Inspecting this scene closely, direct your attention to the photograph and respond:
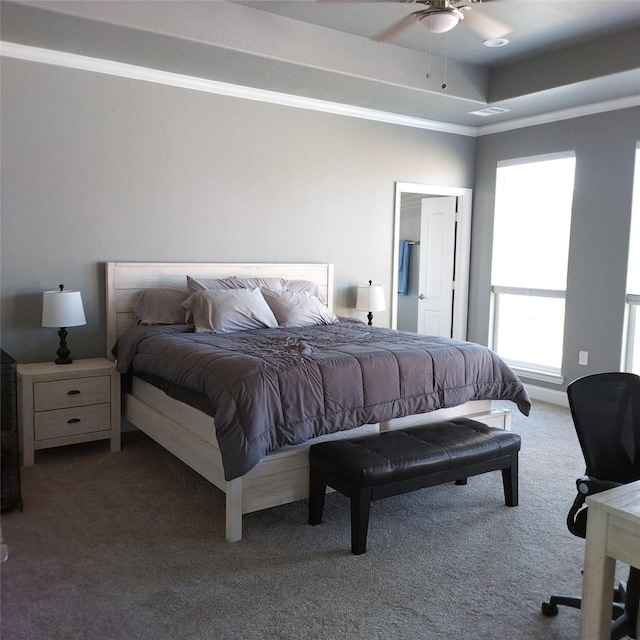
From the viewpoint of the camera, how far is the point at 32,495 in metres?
3.34

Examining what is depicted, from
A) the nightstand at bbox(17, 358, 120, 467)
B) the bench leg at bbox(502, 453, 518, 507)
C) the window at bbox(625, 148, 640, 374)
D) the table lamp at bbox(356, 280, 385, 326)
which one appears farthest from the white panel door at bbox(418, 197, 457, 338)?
the nightstand at bbox(17, 358, 120, 467)

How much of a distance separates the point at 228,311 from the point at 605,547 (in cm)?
301

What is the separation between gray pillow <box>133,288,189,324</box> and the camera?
14.3ft

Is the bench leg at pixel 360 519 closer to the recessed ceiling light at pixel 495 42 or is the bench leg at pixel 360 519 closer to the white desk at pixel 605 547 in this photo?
the white desk at pixel 605 547

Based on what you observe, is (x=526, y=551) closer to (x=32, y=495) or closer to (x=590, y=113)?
(x=32, y=495)

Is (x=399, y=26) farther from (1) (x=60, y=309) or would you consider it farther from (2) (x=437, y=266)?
(2) (x=437, y=266)

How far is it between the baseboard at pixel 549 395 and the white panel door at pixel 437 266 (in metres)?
1.12

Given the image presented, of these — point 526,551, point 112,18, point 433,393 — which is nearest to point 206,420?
point 433,393

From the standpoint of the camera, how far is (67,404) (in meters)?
3.92

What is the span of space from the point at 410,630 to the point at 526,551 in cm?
87

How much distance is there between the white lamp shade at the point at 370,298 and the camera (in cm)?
557

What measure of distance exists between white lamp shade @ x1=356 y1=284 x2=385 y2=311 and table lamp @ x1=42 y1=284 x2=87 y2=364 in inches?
98.7

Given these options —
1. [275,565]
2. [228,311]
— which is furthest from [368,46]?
[275,565]

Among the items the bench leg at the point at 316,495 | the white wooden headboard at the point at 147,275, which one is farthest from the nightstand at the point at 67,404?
the bench leg at the point at 316,495
